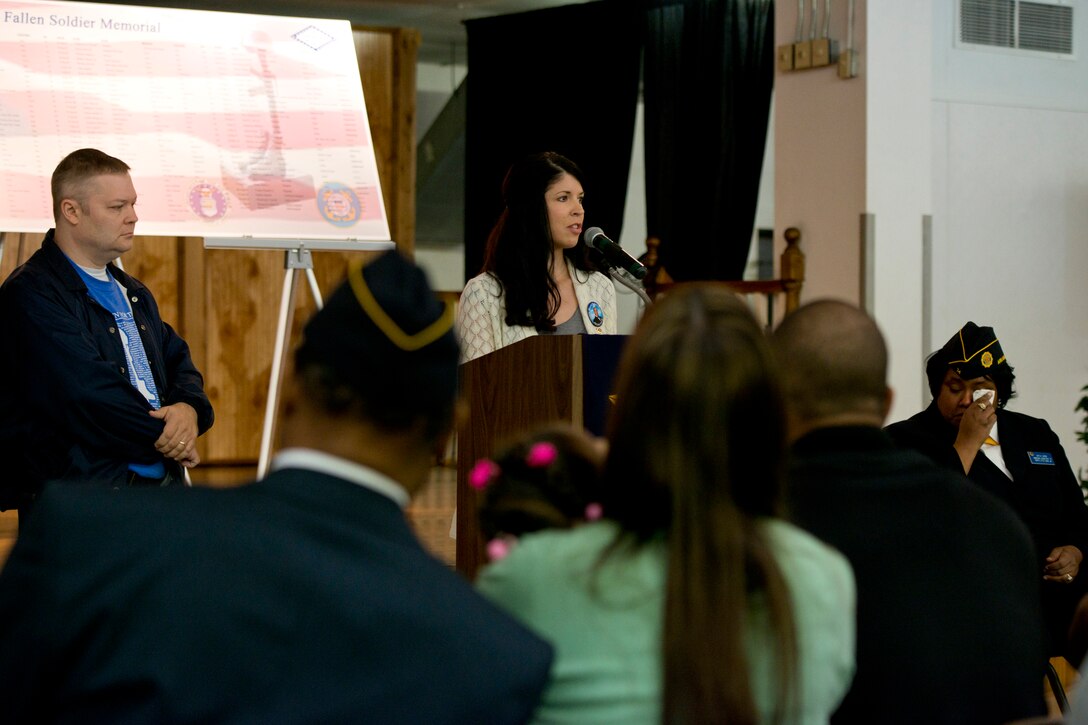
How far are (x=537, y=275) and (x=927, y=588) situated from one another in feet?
6.53

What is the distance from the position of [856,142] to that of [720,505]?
4.53 metres

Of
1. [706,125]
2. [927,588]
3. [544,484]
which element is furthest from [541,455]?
[706,125]

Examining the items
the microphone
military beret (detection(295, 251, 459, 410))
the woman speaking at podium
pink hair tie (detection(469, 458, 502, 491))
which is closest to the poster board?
the woman speaking at podium

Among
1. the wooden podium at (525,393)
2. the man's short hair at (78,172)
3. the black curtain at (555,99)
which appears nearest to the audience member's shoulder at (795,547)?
the wooden podium at (525,393)

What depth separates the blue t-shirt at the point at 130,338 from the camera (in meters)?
3.18

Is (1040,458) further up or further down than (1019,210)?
further down

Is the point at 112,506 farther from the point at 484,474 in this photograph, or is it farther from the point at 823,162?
the point at 823,162

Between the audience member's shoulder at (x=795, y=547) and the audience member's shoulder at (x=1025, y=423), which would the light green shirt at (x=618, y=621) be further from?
the audience member's shoulder at (x=1025, y=423)

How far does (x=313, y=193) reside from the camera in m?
4.44

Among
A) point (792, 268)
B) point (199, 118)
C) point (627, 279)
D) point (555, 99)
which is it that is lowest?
point (627, 279)

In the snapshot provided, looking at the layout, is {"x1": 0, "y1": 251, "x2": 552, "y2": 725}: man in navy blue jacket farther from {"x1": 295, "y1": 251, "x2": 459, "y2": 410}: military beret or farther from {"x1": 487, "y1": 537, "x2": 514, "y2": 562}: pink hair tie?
{"x1": 487, "y1": 537, "x2": 514, "y2": 562}: pink hair tie

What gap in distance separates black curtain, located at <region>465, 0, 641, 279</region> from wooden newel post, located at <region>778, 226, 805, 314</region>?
168 centimetres

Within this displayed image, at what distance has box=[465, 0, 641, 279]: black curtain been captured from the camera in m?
7.12

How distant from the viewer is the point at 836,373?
1.51m
